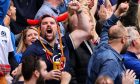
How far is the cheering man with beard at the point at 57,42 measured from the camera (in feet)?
26.2

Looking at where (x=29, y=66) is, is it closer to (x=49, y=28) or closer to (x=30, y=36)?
(x=49, y=28)

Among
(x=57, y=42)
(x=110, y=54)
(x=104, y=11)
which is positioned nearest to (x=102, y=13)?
(x=104, y=11)

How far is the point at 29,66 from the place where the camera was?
695 centimetres

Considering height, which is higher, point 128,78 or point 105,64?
point 105,64

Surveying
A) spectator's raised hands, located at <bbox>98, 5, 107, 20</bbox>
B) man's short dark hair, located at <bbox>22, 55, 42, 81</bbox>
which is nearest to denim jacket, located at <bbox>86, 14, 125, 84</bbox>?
man's short dark hair, located at <bbox>22, 55, 42, 81</bbox>

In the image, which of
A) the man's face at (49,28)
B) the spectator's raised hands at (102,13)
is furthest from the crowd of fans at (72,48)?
the spectator's raised hands at (102,13)

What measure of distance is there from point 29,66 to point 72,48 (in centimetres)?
149

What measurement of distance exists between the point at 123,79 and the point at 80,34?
1.62m

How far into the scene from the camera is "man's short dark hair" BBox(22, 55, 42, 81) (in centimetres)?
689

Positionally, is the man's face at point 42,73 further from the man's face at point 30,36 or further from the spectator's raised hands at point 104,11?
the spectator's raised hands at point 104,11

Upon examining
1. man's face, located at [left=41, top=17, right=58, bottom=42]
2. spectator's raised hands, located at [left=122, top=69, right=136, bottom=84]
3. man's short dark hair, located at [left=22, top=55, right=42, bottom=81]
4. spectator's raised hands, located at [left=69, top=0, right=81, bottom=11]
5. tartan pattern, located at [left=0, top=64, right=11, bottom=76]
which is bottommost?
spectator's raised hands, located at [left=122, top=69, right=136, bottom=84]

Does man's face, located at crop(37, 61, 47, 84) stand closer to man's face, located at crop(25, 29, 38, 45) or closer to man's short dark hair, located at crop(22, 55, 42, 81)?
man's short dark hair, located at crop(22, 55, 42, 81)

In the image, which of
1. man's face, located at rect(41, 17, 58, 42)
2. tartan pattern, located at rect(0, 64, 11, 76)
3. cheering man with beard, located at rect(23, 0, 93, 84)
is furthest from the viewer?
man's face, located at rect(41, 17, 58, 42)

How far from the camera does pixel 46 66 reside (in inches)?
302
